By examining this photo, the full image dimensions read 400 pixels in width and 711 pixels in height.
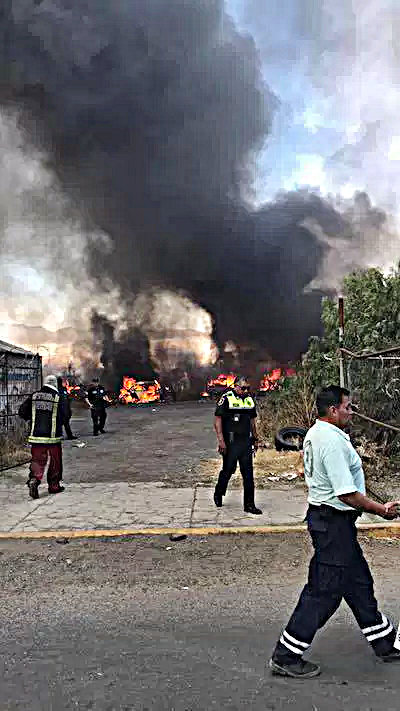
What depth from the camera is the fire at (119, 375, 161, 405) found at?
99.6 feet

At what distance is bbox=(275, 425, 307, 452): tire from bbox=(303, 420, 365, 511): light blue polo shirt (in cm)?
768

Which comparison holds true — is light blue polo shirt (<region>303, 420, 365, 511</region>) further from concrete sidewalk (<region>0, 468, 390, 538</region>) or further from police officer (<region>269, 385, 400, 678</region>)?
concrete sidewalk (<region>0, 468, 390, 538</region>)

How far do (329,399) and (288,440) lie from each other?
8.07 m

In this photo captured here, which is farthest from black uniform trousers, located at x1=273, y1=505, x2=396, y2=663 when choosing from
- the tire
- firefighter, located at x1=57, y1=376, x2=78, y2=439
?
the tire

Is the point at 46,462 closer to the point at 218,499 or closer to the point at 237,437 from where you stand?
the point at 218,499

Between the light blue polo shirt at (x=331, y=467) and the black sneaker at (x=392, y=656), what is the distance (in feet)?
2.82

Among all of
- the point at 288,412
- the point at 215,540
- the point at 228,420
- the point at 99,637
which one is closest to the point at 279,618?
the point at 99,637

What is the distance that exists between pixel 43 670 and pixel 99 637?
48cm

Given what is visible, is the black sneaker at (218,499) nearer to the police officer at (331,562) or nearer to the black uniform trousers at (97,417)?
the police officer at (331,562)

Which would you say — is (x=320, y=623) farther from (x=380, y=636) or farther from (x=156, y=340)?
(x=156, y=340)

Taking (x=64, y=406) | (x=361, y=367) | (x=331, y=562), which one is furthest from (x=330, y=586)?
(x=361, y=367)

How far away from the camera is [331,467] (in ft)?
10.3

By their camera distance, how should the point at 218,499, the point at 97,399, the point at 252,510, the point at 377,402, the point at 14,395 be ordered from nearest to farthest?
1. the point at 252,510
2. the point at 218,499
3. the point at 377,402
4. the point at 14,395
5. the point at 97,399

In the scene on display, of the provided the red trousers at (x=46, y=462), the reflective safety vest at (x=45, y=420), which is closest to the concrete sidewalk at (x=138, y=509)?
the red trousers at (x=46, y=462)
